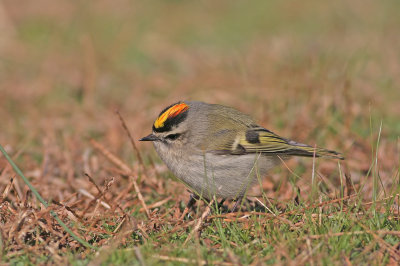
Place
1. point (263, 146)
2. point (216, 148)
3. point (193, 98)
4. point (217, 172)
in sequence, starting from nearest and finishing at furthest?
point (217, 172), point (216, 148), point (263, 146), point (193, 98)

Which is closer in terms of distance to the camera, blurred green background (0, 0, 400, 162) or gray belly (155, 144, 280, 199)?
gray belly (155, 144, 280, 199)

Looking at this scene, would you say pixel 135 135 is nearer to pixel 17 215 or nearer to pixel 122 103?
pixel 122 103

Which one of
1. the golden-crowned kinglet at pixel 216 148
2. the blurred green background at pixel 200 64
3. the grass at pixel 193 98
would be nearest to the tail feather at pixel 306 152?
the golden-crowned kinglet at pixel 216 148

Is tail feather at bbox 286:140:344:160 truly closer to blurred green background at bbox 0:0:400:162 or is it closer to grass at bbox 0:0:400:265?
grass at bbox 0:0:400:265

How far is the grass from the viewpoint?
346 cm

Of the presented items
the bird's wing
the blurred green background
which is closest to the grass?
the blurred green background

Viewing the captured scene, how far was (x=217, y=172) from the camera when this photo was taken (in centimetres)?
437

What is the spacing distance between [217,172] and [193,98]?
3.13m

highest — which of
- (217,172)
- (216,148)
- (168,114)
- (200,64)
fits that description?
(168,114)

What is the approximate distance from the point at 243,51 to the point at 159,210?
232 inches

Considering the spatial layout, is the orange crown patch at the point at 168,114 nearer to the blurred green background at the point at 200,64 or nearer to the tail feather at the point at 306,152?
the tail feather at the point at 306,152

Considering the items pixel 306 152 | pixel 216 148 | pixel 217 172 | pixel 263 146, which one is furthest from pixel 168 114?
pixel 306 152

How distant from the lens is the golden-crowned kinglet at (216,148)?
170 inches

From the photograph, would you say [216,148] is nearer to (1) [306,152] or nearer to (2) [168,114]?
(2) [168,114]
